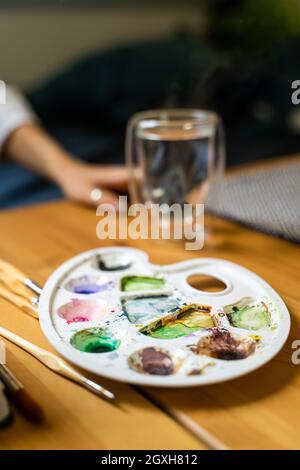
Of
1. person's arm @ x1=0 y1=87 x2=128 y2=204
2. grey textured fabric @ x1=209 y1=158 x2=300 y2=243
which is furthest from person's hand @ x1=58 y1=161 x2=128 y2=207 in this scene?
grey textured fabric @ x1=209 y1=158 x2=300 y2=243

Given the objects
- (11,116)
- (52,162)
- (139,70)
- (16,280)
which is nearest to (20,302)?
(16,280)

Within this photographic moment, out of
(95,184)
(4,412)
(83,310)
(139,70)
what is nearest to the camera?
(4,412)

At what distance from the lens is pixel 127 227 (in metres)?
0.62

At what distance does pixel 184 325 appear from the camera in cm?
37

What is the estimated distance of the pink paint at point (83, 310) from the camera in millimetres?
381

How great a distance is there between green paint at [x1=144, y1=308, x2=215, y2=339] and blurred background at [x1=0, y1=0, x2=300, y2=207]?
587 millimetres

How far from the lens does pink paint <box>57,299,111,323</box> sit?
15.0 inches

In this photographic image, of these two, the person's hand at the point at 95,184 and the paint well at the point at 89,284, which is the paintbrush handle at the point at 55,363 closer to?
the paint well at the point at 89,284

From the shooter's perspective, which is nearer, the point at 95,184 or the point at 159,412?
the point at 159,412

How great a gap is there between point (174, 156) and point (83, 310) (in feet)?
0.92

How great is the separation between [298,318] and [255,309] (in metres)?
0.04

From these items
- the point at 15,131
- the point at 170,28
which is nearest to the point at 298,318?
the point at 15,131

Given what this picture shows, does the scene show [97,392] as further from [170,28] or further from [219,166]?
[170,28]

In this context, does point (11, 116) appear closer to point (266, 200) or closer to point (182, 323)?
point (266, 200)
